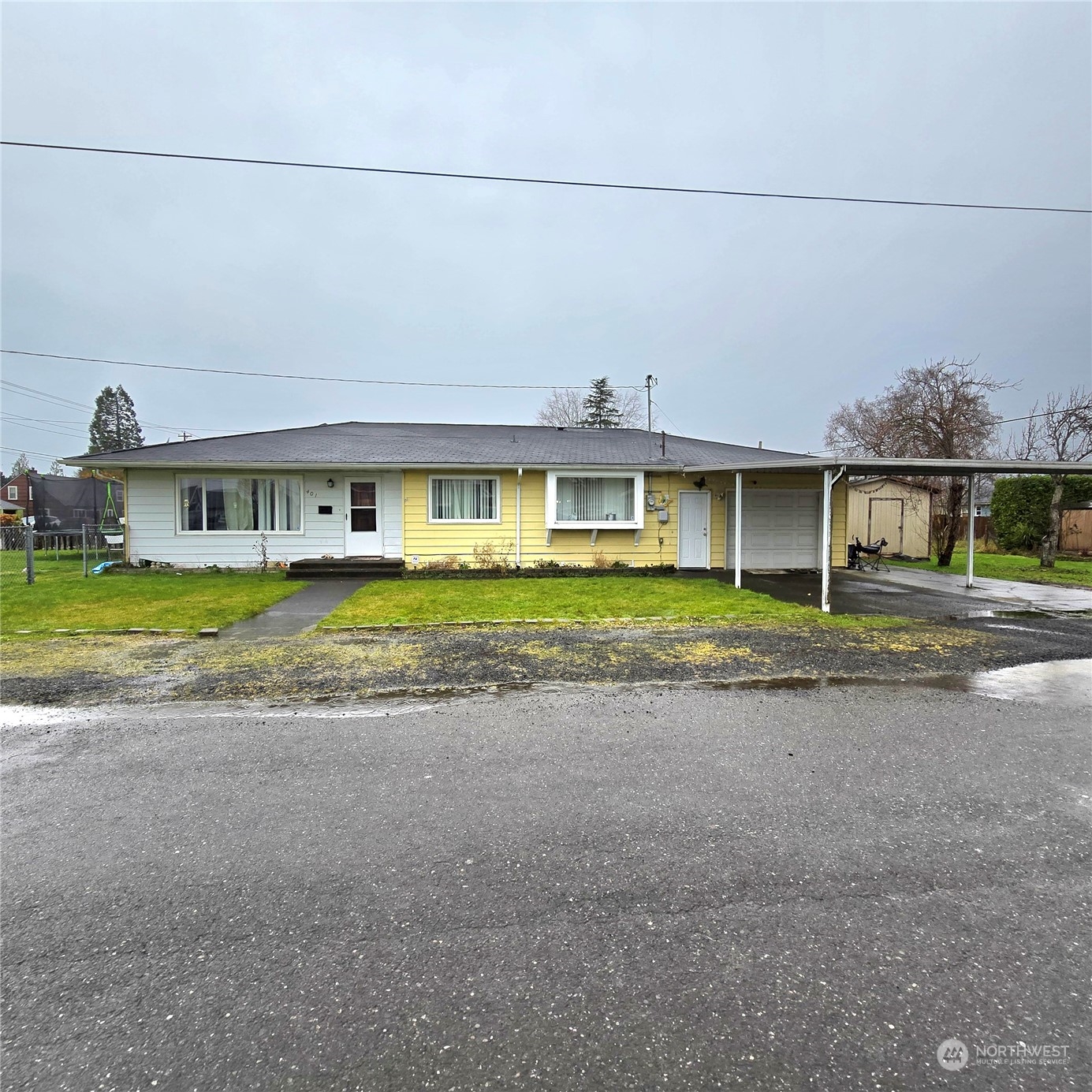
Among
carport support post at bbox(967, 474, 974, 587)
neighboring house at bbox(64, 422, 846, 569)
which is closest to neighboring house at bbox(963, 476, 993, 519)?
neighboring house at bbox(64, 422, 846, 569)

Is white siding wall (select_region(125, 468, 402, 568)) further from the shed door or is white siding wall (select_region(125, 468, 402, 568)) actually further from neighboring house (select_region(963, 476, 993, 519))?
neighboring house (select_region(963, 476, 993, 519))

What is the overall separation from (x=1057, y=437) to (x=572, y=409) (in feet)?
101

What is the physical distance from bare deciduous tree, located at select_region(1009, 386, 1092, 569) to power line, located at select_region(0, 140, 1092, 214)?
8.20 metres

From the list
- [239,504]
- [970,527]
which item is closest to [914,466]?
[970,527]

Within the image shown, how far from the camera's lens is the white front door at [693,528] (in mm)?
14406

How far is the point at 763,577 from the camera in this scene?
13.7 metres

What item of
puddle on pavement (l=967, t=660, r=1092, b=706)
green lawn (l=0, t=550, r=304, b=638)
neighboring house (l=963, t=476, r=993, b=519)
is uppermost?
neighboring house (l=963, t=476, r=993, b=519)

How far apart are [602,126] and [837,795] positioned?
13598mm

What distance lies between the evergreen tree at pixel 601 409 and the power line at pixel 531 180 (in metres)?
34.3

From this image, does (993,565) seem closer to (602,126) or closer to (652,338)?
(602,126)

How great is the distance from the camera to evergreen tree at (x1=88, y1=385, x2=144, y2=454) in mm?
59688

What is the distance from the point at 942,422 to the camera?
55.9 feet

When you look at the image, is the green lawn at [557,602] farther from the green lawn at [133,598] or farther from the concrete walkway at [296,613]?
the green lawn at [133,598]

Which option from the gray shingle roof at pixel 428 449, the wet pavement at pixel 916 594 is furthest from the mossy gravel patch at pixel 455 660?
the gray shingle roof at pixel 428 449
